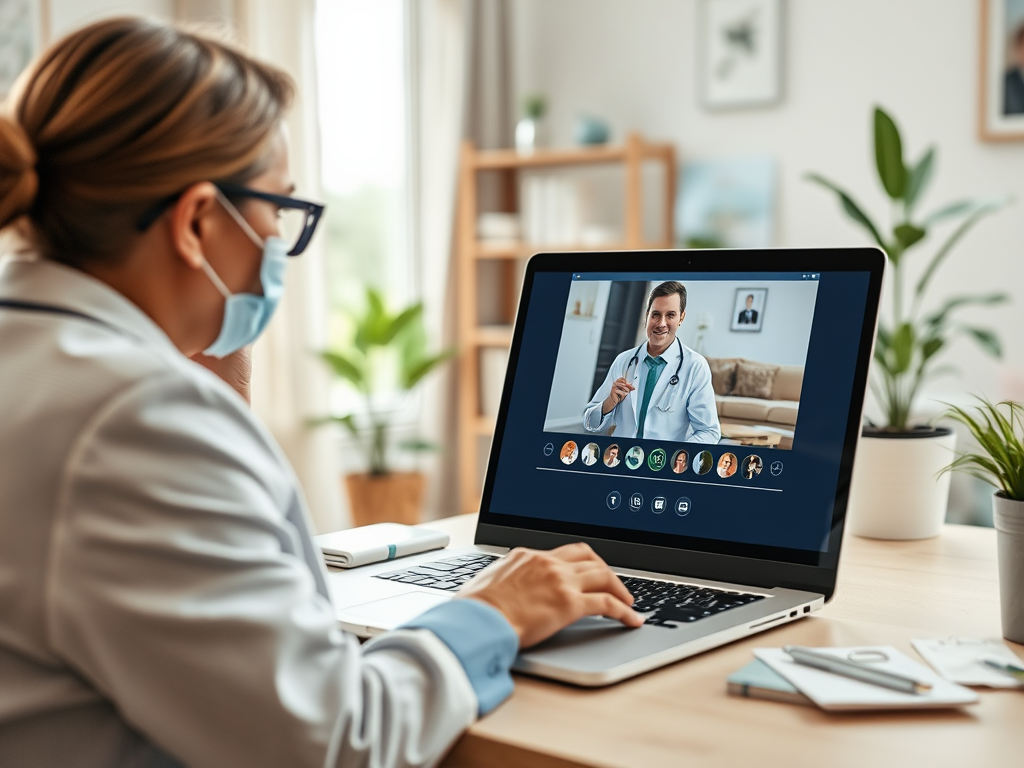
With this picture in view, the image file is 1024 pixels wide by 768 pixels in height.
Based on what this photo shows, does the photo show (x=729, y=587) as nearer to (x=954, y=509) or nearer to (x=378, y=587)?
(x=378, y=587)

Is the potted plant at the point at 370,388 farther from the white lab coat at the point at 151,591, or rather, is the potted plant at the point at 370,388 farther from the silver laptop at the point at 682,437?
the white lab coat at the point at 151,591

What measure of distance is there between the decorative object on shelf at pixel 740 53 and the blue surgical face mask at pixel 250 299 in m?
3.37

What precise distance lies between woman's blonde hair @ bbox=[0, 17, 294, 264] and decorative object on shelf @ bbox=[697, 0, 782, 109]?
3472 mm

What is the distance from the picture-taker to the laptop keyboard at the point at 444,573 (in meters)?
1.14

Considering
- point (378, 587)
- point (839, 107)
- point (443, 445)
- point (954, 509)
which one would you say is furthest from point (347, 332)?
point (378, 587)

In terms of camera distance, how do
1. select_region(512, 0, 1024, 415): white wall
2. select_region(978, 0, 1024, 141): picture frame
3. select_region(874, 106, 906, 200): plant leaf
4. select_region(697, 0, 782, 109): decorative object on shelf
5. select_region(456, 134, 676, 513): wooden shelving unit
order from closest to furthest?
select_region(874, 106, 906, 200): plant leaf → select_region(978, 0, 1024, 141): picture frame → select_region(512, 0, 1024, 415): white wall → select_region(697, 0, 782, 109): decorative object on shelf → select_region(456, 134, 676, 513): wooden shelving unit

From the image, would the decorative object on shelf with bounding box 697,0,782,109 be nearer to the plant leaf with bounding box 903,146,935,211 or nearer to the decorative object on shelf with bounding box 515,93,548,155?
the decorative object on shelf with bounding box 515,93,548,155

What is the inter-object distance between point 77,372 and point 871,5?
3.67 m

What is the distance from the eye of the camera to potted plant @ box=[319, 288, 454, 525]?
3.80 meters

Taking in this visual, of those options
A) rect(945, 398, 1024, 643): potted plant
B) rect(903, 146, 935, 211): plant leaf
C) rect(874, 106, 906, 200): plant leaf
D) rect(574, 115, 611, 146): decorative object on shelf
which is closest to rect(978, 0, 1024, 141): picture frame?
rect(903, 146, 935, 211): plant leaf

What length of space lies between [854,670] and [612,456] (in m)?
0.43

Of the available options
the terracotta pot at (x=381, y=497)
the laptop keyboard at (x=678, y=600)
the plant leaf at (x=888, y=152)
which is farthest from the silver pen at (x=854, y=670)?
the terracotta pot at (x=381, y=497)

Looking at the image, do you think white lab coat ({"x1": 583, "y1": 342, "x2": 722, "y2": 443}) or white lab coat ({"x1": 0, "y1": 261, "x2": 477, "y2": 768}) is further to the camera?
white lab coat ({"x1": 583, "y1": 342, "x2": 722, "y2": 443})

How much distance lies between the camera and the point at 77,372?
714mm
